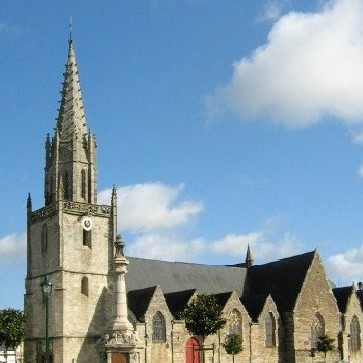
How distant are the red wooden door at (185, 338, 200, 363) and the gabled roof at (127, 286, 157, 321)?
493 cm

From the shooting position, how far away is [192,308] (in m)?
53.8

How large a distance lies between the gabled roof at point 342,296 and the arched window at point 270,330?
8.85 metres

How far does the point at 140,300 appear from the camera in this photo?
57000 mm

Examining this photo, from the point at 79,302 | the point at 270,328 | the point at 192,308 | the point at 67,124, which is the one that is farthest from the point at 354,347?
the point at 67,124

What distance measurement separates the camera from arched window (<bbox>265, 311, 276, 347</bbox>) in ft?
207

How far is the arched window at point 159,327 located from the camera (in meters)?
56.1

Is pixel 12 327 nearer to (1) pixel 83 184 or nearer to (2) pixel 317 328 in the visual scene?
(1) pixel 83 184

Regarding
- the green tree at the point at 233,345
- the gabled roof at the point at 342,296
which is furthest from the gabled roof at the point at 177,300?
the gabled roof at the point at 342,296

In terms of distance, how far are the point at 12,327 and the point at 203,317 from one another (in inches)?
547

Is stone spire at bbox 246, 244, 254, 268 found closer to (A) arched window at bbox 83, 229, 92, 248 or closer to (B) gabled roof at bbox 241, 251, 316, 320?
(B) gabled roof at bbox 241, 251, 316, 320

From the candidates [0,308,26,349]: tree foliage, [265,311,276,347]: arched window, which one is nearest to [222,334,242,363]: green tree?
[265,311,276,347]: arched window

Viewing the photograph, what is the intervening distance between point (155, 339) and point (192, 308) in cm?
426

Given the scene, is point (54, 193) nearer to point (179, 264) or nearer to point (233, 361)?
point (179, 264)

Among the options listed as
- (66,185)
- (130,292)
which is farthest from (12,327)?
(66,185)
